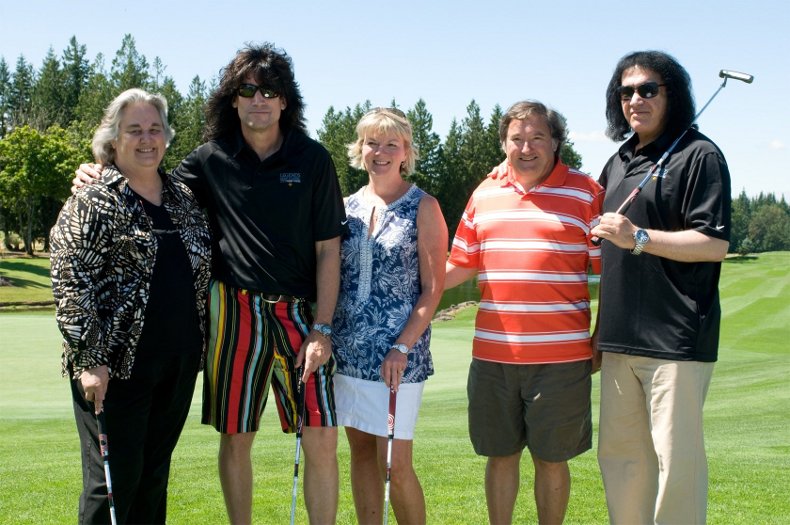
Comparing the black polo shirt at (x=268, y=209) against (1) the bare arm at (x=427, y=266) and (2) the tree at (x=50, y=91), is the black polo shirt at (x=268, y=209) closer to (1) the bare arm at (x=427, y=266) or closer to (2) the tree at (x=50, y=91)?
(1) the bare arm at (x=427, y=266)

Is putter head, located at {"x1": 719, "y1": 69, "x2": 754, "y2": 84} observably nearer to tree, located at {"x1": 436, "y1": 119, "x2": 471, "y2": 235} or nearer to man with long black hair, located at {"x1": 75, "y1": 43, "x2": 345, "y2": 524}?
man with long black hair, located at {"x1": 75, "y1": 43, "x2": 345, "y2": 524}

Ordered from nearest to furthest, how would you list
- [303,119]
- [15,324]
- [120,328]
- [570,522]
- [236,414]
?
[120,328]
[236,414]
[303,119]
[570,522]
[15,324]

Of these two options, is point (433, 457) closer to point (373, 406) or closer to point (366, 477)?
point (366, 477)

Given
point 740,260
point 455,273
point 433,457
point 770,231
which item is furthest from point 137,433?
point 770,231

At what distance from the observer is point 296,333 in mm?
4117

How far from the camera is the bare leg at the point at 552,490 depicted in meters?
4.25

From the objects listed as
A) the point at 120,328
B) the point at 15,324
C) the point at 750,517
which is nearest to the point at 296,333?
the point at 120,328

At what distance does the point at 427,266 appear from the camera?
4242 millimetres

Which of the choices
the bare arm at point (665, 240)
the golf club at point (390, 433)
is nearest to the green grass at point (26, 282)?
the golf club at point (390, 433)

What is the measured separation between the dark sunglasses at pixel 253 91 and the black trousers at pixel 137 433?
1.26 m

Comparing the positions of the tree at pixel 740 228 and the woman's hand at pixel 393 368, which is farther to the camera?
the tree at pixel 740 228

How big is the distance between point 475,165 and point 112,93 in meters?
27.5

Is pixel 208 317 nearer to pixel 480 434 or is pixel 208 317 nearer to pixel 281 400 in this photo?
pixel 281 400

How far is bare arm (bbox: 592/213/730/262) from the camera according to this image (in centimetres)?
374
